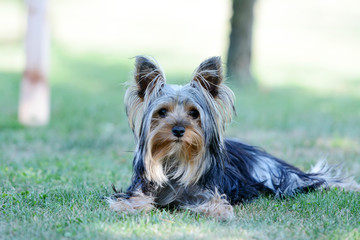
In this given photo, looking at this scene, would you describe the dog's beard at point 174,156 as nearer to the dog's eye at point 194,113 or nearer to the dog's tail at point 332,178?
the dog's eye at point 194,113

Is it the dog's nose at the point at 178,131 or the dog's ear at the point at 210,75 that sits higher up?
the dog's ear at the point at 210,75

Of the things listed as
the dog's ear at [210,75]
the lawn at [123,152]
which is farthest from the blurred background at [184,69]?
the dog's ear at [210,75]

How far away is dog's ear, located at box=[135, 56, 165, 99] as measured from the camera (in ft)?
15.8

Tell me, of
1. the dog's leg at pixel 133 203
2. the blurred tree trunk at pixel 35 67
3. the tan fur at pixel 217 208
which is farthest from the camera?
the blurred tree trunk at pixel 35 67

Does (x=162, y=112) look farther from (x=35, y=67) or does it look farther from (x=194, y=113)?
(x=35, y=67)

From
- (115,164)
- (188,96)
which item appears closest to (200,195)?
(188,96)

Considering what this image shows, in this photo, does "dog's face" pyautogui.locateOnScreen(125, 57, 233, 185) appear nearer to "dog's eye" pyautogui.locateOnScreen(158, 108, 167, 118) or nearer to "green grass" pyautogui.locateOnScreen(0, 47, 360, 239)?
"dog's eye" pyautogui.locateOnScreen(158, 108, 167, 118)

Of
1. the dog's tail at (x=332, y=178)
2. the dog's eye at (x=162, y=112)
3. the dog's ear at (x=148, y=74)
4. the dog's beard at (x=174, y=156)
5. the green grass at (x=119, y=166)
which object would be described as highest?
the dog's ear at (x=148, y=74)

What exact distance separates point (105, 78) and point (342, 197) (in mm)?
16156

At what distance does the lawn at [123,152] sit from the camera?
168 inches

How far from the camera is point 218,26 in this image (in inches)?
1347

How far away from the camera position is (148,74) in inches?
191

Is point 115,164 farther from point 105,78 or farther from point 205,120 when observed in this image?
point 105,78

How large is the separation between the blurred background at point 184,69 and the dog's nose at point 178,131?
0.81m
